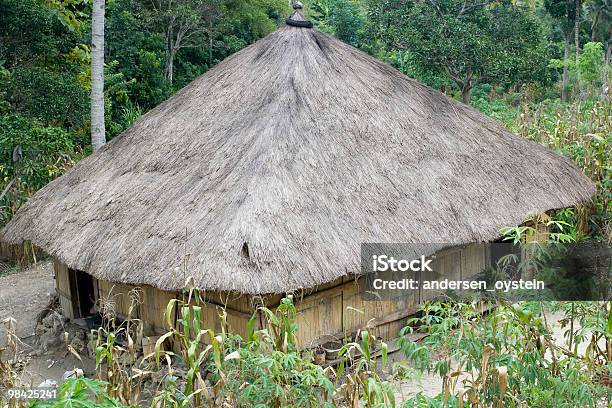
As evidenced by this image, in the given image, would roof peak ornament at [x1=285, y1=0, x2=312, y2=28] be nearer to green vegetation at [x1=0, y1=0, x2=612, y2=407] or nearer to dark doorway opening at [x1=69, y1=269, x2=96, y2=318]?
green vegetation at [x1=0, y1=0, x2=612, y2=407]

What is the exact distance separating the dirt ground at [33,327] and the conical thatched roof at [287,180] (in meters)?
1.08

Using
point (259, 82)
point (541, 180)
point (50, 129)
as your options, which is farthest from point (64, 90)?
point (541, 180)

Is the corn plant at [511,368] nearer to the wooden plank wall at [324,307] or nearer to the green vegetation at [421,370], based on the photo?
the green vegetation at [421,370]

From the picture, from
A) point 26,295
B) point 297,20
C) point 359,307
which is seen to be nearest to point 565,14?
point 297,20

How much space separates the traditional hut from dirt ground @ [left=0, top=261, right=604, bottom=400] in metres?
0.66

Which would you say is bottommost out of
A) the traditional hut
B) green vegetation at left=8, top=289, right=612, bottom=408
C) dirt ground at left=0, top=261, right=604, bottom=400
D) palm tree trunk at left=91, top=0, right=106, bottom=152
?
dirt ground at left=0, top=261, right=604, bottom=400

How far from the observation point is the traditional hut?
228 inches

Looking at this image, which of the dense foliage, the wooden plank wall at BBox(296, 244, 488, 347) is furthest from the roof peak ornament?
the dense foliage

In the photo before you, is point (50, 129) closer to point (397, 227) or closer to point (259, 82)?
point (259, 82)

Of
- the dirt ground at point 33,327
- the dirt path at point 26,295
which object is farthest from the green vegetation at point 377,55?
the dirt path at point 26,295

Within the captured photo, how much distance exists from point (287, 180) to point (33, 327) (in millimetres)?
3782

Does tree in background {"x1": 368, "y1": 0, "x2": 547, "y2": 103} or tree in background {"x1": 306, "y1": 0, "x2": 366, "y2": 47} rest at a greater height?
tree in background {"x1": 306, "y1": 0, "x2": 366, "y2": 47}

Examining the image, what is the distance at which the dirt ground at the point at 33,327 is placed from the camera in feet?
20.1

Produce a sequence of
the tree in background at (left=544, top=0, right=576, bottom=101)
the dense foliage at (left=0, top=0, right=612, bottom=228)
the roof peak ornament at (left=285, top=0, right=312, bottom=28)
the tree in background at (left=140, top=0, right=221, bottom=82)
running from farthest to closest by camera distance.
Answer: the tree in background at (left=544, top=0, right=576, bottom=101)
the tree in background at (left=140, top=0, right=221, bottom=82)
the dense foliage at (left=0, top=0, right=612, bottom=228)
the roof peak ornament at (left=285, top=0, right=312, bottom=28)
